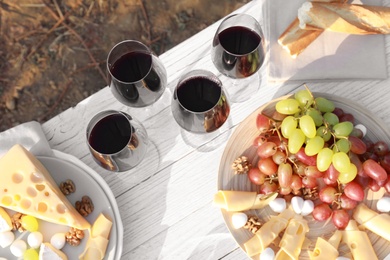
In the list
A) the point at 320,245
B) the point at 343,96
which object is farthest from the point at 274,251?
the point at 343,96

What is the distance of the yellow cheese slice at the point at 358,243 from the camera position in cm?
83

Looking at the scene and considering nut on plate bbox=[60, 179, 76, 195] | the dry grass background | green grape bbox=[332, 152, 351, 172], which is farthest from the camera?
the dry grass background

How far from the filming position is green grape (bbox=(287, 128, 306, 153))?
0.83 metres

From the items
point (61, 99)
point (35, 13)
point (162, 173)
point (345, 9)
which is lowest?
point (61, 99)

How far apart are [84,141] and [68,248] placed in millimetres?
187

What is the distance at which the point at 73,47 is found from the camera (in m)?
1.68

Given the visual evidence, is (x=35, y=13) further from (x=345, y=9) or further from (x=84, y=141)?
(x=345, y=9)

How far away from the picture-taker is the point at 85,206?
0.88 metres

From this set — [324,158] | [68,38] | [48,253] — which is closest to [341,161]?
[324,158]

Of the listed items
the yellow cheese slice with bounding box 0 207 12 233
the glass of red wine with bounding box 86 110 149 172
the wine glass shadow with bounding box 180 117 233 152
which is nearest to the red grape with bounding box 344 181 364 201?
the wine glass shadow with bounding box 180 117 233 152

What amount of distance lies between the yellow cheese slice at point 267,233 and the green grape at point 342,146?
5.4 inches

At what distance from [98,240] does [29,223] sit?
121 mm

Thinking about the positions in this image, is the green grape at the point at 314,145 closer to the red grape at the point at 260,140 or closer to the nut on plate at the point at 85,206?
the red grape at the point at 260,140

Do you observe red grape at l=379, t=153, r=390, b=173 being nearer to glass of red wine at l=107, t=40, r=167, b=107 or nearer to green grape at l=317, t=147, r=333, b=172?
green grape at l=317, t=147, r=333, b=172
